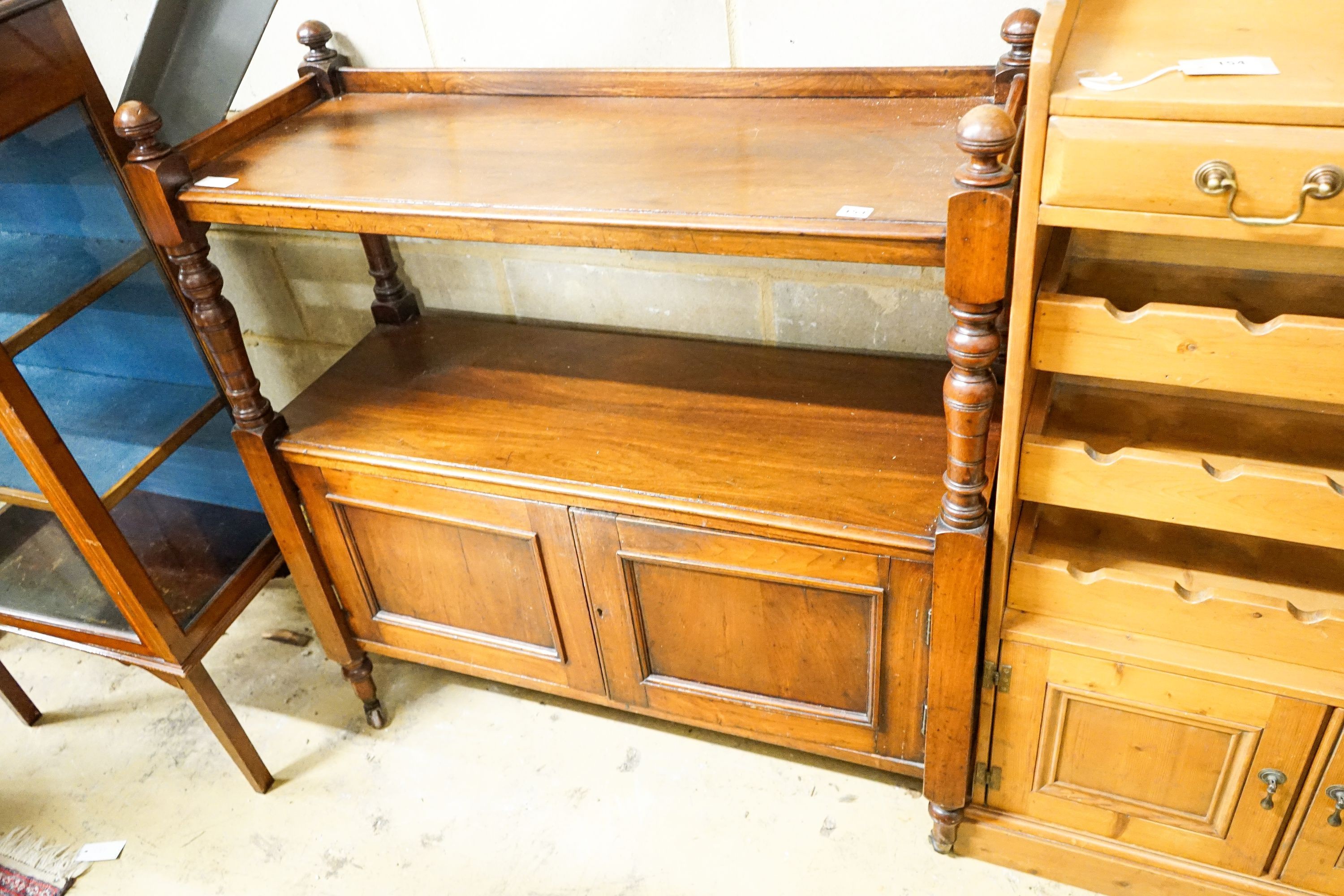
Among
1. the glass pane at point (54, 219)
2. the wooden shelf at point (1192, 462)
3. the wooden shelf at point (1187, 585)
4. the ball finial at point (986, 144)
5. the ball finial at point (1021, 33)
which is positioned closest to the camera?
the ball finial at point (986, 144)

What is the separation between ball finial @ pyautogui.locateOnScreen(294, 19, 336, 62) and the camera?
1.84 meters

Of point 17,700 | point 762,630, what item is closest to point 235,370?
point 762,630

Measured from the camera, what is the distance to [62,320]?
1.76 metres

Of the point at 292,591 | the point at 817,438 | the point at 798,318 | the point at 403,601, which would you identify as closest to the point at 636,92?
the point at 798,318

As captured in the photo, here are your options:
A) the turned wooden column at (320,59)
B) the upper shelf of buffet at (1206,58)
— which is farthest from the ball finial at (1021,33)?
the turned wooden column at (320,59)

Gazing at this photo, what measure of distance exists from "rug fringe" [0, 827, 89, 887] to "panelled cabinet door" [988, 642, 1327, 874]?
172cm

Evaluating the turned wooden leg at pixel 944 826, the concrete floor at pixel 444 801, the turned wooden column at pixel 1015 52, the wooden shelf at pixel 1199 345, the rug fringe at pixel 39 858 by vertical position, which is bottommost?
the concrete floor at pixel 444 801

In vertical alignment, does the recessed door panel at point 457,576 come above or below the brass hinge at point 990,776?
above

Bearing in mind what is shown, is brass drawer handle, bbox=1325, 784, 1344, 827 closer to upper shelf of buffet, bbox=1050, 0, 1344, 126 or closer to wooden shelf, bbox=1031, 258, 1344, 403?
wooden shelf, bbox=1031, 258, 1344, 403

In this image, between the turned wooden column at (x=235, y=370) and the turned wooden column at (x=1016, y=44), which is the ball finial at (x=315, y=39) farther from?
the turned wooden column at (x=1016, y=44)

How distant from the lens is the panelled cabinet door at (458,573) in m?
1.74

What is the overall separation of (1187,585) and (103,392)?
1.83m

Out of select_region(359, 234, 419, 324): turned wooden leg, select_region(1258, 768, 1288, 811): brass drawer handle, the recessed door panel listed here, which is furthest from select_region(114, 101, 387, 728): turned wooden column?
select_region(1258, 768, 1288, 811): brass drawer handle

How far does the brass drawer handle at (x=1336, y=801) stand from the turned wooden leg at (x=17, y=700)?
2431mm
